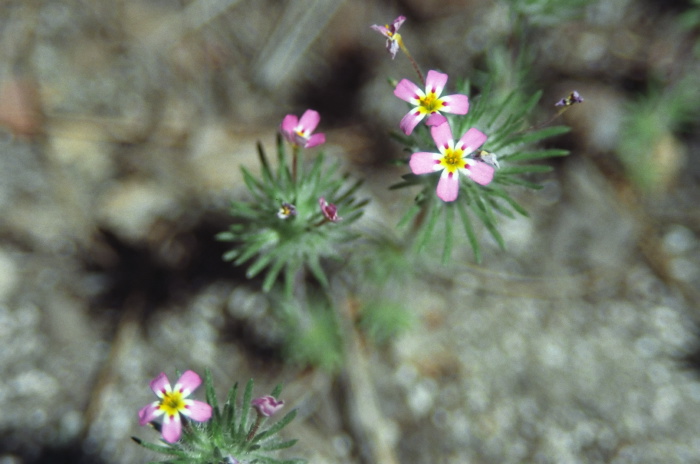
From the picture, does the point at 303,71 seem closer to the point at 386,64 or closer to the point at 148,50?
the point at 386,64

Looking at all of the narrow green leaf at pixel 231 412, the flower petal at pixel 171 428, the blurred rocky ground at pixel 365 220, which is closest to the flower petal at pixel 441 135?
the narrow green leaf at pixel 231 412

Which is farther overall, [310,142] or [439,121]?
[310,142]

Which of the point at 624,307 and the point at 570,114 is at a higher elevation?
the point at 570,114

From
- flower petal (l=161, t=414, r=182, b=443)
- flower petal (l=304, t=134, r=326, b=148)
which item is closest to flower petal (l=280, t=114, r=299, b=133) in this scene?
flower petal (l=304, t=134, r=326, b=148)

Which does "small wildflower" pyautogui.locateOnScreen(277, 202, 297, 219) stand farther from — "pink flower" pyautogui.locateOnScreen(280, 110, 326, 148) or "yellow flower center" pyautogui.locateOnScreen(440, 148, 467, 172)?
"yellow flower center" pyautogui.locateOnScreen(440, 148, 467, 172)

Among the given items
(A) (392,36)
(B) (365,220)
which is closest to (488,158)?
(A) (392,36)

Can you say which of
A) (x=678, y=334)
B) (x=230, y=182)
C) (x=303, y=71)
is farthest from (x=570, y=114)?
(x=230, y=182)
